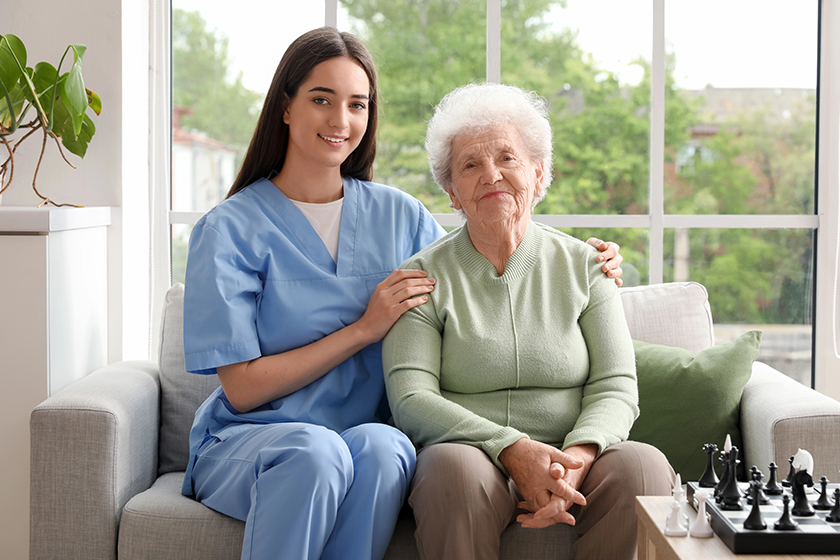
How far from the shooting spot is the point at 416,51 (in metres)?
2.55

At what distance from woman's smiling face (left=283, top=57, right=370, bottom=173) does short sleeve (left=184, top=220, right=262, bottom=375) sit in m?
0.30

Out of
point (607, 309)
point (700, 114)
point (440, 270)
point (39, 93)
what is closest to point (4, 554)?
point (39, 93)

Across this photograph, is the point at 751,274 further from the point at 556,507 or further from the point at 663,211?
the point at 556,507

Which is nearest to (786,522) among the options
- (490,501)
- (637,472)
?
(637,472)

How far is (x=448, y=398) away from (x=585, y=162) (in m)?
1.34

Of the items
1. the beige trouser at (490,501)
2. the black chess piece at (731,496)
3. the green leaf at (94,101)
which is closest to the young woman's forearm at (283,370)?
the beige trouser at (490,501)

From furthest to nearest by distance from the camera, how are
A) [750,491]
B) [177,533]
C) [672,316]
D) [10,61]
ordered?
[672,316] → [10,61] → [177,533] → [750,491]

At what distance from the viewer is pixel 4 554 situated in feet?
5.90

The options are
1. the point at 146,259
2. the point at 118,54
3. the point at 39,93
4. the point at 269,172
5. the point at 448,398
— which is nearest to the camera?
the point at 448,398

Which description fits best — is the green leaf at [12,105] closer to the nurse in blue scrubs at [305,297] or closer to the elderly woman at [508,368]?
the nurse in blue scrubs at [305,297]

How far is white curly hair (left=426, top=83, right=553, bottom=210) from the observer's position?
162 cm

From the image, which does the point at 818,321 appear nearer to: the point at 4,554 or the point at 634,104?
the point at 634,104

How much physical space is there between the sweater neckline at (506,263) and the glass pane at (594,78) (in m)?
1.01

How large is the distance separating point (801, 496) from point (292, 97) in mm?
1301
